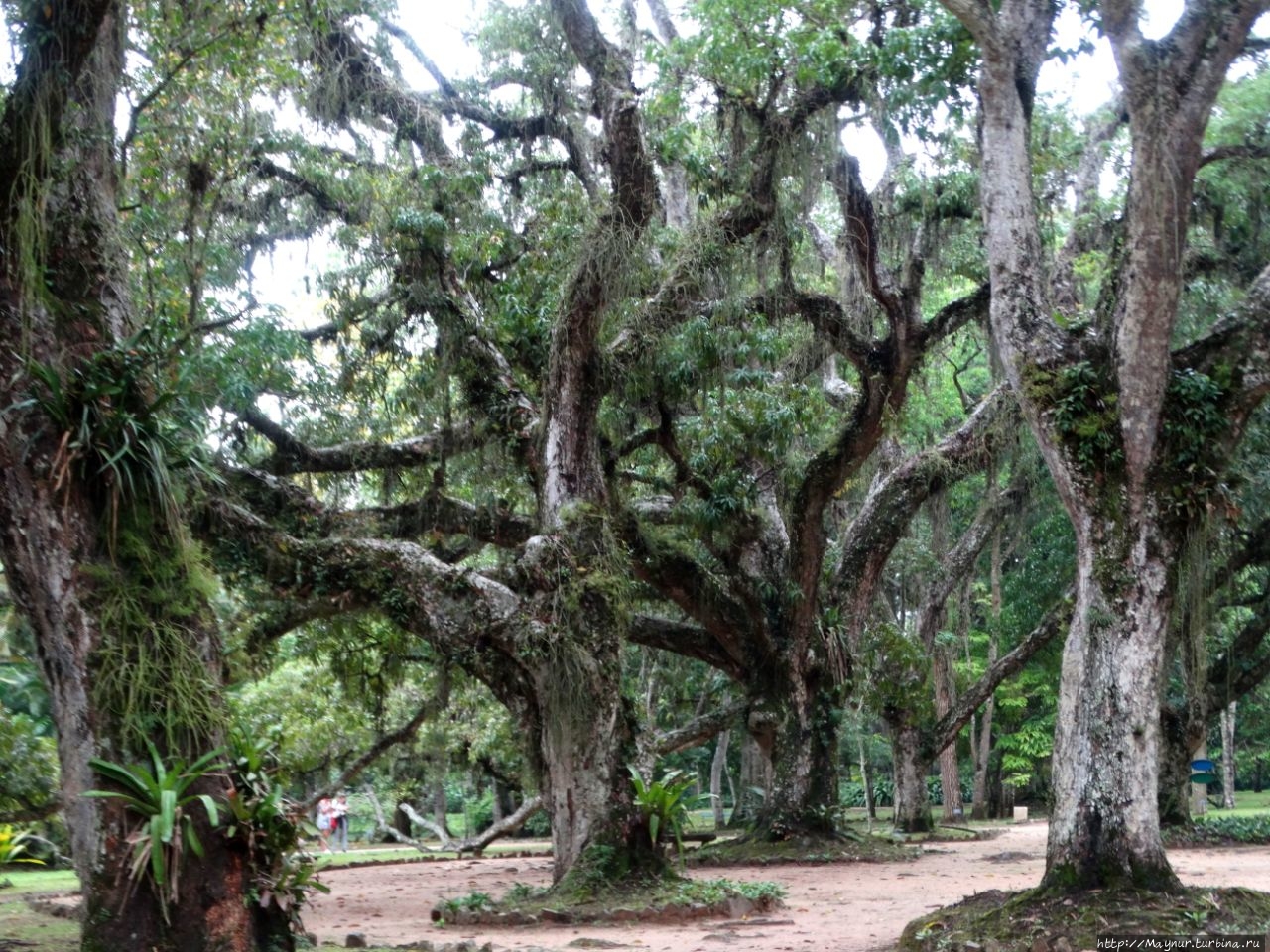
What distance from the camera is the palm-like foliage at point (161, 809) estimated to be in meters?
5.16

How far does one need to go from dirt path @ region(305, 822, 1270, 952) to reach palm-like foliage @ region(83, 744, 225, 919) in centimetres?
269

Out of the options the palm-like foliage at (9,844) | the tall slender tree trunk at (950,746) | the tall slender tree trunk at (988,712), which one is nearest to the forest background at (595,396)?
the palm-like foliage at (9,844)

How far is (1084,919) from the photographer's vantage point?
21.2ft

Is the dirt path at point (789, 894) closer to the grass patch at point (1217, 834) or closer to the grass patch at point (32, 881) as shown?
the grass patch at point (1217, 834)

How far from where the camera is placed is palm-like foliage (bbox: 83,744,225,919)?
5.16 metres

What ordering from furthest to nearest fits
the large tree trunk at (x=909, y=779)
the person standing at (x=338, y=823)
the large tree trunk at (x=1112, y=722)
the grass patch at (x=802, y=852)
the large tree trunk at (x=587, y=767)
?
the person standing at (x=338, y=823), the large tree trunk at (x=909, y=779), the grass patch at (x=802, y=852), the large tree trunk at (x=587, y=767), the large tree trunk at (x=1112, y=722)

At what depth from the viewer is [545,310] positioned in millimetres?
11828

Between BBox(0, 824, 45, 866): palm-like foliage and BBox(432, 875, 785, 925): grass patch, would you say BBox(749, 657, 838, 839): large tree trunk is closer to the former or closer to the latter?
BBox(432, 875, 785, 925): grass patch

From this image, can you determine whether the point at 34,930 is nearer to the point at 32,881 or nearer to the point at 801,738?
the point at 32,881

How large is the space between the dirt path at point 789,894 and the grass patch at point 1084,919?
0.68 m

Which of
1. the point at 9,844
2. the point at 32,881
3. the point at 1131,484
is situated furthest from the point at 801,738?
the point at 9,844

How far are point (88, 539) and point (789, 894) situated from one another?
723cm

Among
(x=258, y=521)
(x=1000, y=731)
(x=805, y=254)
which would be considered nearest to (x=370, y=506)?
(x=258, y=521)

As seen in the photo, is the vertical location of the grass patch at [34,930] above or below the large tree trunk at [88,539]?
below
